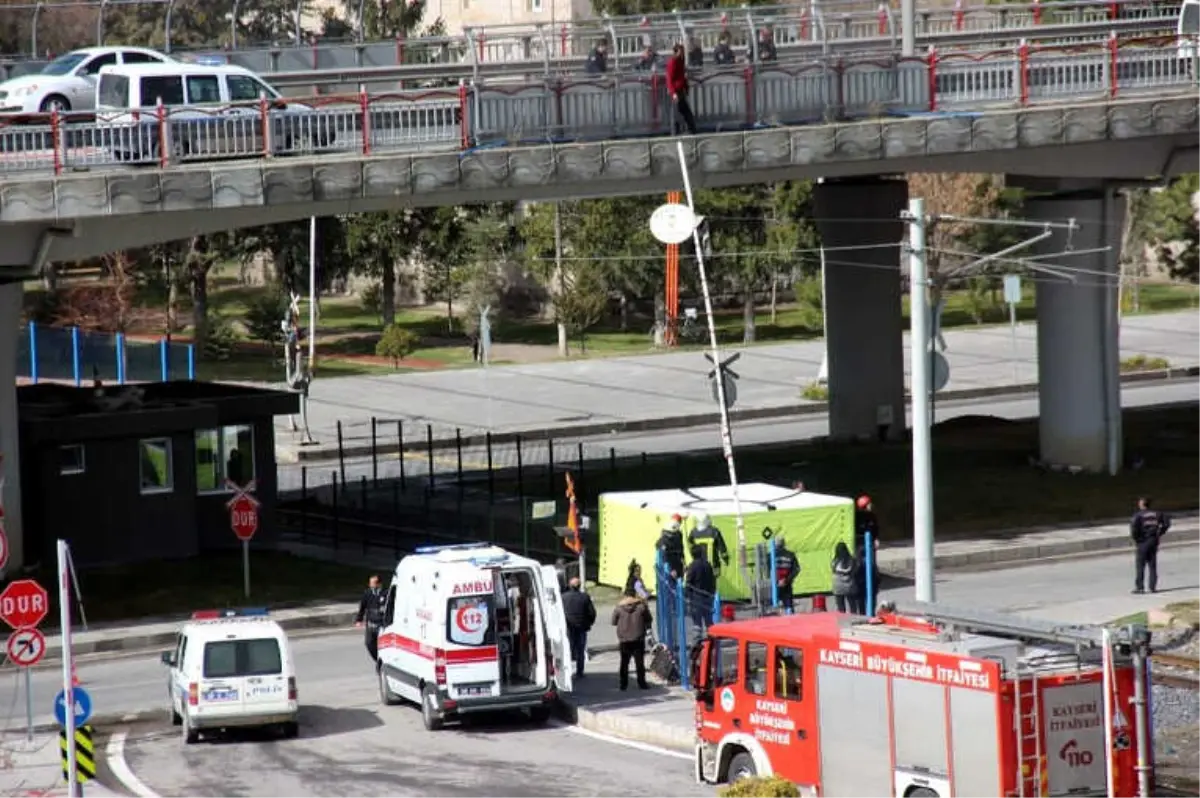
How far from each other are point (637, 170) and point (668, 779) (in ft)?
54.5

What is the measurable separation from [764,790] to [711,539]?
44.8 feet

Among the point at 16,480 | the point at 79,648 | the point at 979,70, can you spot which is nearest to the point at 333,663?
the point at 79,648

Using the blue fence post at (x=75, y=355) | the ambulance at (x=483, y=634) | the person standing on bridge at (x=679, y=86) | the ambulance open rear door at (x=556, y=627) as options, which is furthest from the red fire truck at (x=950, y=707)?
the blue fence post at (x=75, y=355)

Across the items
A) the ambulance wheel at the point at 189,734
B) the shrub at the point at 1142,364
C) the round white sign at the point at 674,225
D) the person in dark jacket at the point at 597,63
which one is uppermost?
the person in dark jacket at the point at 597,63

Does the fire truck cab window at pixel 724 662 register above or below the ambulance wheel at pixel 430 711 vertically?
above

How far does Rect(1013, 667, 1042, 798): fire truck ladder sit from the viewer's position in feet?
66.5

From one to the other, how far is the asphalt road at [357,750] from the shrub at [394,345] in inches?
1567

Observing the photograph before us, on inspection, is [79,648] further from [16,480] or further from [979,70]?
[979,70]

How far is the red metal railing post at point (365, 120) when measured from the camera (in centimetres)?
3781

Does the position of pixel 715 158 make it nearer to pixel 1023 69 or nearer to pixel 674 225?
pixel 674 225

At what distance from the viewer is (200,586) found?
1533 inches

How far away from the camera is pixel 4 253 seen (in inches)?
1458

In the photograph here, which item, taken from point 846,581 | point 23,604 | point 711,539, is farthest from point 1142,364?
point 23,604

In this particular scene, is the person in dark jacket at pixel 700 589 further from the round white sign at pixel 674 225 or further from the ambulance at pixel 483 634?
the round white sign at pixel 674 225
